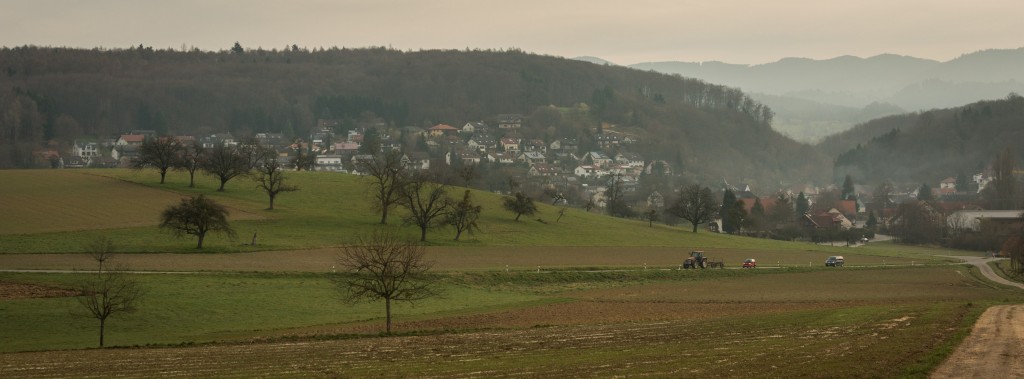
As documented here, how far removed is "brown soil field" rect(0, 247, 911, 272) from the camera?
6438 cm

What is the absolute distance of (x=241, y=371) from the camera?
31.1 metres

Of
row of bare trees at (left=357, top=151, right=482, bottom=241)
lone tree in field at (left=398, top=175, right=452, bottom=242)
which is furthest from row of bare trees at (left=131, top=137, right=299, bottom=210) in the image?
lone tree in field at (left=398, top=175, right=452, bottom=242)

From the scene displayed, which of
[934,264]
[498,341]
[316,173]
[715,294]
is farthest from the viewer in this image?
[316,173]

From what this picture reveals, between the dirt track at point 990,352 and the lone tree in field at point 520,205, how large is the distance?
6430 cm

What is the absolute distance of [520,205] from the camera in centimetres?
10112

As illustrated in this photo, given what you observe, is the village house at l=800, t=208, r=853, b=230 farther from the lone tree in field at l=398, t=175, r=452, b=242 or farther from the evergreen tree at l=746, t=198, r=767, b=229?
the lone tree in field at l=398, t=175, r=452, b=242

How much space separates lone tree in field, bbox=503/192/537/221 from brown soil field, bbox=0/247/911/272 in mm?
13244

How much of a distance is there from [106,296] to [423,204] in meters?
46.1

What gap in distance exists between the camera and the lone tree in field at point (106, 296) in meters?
43.5

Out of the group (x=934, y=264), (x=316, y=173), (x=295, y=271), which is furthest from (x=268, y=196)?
(x=934, y=264)

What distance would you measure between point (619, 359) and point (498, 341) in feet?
24.3

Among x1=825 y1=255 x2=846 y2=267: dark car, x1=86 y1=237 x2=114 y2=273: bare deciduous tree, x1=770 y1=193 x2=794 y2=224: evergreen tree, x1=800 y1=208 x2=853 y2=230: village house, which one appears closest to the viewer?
x1=86 y1=237 x2=114 y2=273: bare deciduous tree

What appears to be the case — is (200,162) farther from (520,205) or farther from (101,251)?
(101,251)

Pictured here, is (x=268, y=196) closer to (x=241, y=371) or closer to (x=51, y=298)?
(x=51, y=298)
